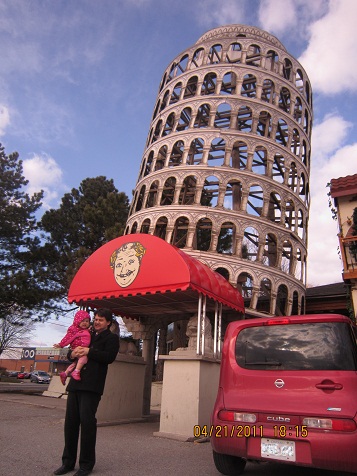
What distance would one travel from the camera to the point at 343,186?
16.2 metres

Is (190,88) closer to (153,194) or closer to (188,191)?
(188,191)

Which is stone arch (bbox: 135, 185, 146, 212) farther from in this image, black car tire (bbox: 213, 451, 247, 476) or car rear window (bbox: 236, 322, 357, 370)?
black car tire (bbox: 213, 451, 247, 476)

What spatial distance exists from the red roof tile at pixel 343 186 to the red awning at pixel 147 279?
7198mm

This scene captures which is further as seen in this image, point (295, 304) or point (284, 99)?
point (284, 99)

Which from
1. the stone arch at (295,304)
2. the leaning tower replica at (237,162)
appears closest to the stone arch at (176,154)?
the leaning tower replica at (237,162)

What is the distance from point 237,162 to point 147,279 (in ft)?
37.0

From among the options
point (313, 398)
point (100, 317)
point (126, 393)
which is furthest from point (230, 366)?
point (126, 393)

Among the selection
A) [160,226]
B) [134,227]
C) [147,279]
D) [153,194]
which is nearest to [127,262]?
[147,279]

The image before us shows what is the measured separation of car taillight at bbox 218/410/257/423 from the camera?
477 centimetres

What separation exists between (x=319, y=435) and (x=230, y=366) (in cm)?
133

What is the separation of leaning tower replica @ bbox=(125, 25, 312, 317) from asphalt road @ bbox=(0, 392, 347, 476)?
281 inches

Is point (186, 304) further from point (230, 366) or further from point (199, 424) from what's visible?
point (230, 366)

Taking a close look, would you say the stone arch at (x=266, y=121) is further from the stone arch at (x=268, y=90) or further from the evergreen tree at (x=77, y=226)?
the evergreen tree at (x=77, y=226)

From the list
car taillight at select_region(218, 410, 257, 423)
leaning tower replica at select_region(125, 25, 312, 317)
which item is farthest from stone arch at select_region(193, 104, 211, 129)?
car taillight at select_region(218, 410, 257, 423)
